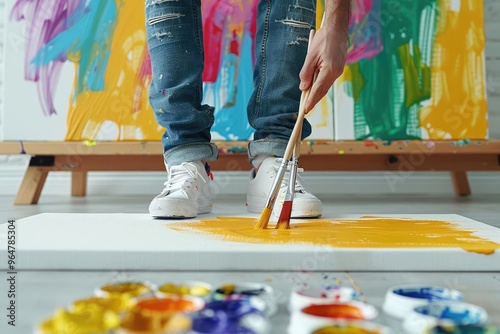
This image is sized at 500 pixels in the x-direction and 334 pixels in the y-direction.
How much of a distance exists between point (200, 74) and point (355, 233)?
0.50m

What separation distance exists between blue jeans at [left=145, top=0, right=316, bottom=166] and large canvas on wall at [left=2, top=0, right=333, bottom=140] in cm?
86

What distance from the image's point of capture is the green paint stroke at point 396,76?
205 centimetres

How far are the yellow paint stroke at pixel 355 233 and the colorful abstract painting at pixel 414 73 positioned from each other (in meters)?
1.03

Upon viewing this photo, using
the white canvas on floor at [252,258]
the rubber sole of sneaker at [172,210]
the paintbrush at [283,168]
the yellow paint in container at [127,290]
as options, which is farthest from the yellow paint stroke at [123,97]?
the yellow paint in container at [127,290]

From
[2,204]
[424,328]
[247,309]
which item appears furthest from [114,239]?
[2,204]

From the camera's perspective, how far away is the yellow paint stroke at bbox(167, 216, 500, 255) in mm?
770

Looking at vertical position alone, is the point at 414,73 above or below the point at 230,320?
above

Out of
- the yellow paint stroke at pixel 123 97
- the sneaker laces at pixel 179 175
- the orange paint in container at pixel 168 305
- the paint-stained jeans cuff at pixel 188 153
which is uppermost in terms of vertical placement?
the yellow paint stroke at pixel 123 97

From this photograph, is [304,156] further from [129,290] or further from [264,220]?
[129,290]

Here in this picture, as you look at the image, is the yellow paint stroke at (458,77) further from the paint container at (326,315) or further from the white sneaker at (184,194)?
the paint container at (326,315)

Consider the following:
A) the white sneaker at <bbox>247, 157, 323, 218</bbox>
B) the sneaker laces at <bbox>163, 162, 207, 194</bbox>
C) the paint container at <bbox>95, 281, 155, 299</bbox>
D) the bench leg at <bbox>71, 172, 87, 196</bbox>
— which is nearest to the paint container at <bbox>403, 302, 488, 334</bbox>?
the paint container at <bbox>95, 281, 155, 299</bbox>

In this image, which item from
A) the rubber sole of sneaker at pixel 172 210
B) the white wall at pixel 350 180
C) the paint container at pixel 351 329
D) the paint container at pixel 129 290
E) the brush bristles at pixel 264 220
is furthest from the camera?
the white wall at pixel 350 180

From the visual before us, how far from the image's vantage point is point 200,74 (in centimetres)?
116

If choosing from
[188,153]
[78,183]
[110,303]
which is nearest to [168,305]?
[110,303]
